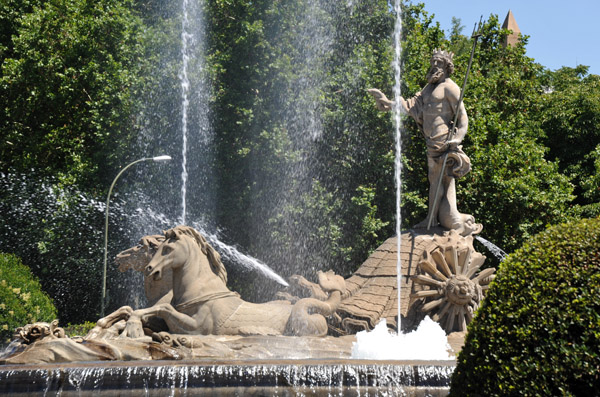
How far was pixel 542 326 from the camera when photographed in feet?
15.0

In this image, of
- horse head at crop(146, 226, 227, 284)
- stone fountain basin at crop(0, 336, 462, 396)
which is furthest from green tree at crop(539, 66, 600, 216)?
stone fountain basin at crop(0, 336, 462, 396)

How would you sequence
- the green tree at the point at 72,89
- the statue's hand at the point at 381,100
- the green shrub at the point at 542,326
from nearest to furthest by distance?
the green shrub at the point at 542,326, the statue's hand at the point at 381,100, the green tree at the point at 72,89

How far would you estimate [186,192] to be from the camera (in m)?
22.8

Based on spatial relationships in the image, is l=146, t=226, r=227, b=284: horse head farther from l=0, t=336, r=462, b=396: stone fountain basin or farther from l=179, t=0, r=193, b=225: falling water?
l=179, t=0, r=193, b=225: falling water

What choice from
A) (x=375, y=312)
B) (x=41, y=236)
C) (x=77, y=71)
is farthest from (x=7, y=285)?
(x=375, y=312)

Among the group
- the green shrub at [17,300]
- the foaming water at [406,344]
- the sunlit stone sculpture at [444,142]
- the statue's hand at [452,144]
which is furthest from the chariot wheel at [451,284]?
the green shrub at [17,300]

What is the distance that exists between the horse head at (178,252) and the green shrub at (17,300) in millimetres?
8122

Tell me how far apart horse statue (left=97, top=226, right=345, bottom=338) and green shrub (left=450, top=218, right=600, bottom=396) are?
15.2 ft

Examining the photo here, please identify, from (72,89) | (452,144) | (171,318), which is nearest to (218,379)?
(171,318)

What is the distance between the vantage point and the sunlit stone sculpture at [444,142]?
1147 centimetres

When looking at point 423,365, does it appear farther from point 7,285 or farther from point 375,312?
point 7,285

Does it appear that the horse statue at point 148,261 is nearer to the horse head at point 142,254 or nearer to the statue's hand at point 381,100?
→ the horse head at point 142,254

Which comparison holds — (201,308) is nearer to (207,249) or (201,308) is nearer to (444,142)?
(207,249)

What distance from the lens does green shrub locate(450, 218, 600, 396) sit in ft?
14.4
